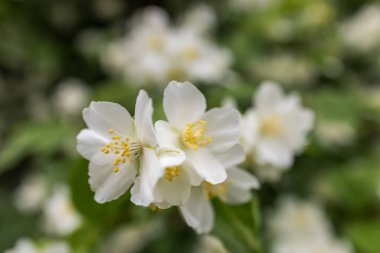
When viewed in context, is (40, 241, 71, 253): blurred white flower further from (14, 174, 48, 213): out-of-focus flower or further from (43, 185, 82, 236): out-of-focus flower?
(14, 174, 48, 213): out-of-focus flower

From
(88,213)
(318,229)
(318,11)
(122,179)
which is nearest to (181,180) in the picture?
(122,179)

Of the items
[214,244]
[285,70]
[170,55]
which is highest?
[170,55]

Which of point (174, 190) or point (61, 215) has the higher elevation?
point (174, 190)

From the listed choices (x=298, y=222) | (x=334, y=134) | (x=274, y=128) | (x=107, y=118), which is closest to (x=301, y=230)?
(x=298, y=222)

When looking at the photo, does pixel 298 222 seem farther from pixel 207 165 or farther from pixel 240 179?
pixel 207 165

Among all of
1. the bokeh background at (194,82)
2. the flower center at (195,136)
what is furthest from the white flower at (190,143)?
the bokeh background at (194,82)

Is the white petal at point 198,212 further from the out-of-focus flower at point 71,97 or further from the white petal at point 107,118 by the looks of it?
the out-of-focus flower at point 71,97

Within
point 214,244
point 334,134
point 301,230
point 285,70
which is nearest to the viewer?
point 214,244

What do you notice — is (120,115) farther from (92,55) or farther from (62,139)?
(92,55)
